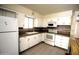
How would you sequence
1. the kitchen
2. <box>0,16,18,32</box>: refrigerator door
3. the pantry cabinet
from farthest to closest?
1. the pantry cabinet
2. the kitchen
3. <box>0,16,18,32</box>: refrigerator door

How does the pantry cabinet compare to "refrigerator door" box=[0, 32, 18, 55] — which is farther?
the pantry cabinet

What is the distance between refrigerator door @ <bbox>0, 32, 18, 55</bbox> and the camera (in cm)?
155

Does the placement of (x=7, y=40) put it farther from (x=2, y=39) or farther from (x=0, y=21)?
(x=0, y=21)

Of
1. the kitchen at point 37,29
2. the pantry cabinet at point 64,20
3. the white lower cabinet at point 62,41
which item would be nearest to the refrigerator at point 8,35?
the kitchen at point 37,29

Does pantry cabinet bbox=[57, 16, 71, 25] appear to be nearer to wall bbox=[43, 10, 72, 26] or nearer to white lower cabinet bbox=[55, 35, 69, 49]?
wall bbox=[43, 10, 72, 26]

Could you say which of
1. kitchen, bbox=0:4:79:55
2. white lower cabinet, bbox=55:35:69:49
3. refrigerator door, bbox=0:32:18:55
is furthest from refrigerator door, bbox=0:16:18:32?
white lower cabinet, bbox=55:35:69:49

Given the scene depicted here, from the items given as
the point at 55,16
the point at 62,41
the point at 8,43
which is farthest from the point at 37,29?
the point at 8,43

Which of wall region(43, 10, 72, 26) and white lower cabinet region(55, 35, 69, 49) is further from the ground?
wall region(43, 10, 72, 26)

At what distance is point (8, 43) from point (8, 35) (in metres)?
0.24

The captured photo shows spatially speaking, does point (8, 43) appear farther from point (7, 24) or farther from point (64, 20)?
point (64, 20)

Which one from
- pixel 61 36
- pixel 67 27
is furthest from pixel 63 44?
pixel 67 27

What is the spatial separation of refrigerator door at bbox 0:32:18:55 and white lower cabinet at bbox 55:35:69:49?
2.20m

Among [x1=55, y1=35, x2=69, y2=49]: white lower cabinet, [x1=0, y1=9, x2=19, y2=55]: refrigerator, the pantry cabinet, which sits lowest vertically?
[x1=55, y1=35, x2=69, y2=49]: white lower cabinet
